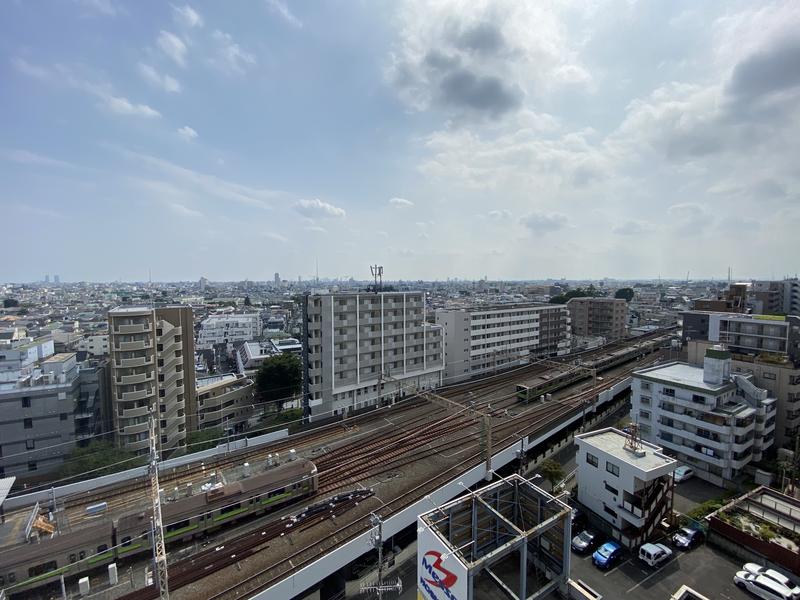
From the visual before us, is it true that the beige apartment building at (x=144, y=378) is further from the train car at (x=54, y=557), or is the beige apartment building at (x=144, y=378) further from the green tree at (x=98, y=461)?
the train car at (x=54, y=557)

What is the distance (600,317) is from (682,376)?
1527 inches

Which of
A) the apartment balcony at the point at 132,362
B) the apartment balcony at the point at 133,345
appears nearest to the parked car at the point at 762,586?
the apartment balcony at the point at 132,362

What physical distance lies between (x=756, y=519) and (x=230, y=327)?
7525cm

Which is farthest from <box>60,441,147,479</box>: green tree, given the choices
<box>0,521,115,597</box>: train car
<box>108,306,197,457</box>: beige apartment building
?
<box>0,521,115,597</box>: train car

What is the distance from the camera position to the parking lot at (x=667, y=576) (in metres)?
14.5

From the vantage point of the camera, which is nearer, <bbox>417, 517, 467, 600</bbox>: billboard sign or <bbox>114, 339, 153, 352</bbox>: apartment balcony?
<bbox>417, 517, 467, 600</bbox>: billboard sign

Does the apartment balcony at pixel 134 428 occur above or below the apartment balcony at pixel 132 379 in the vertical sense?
below

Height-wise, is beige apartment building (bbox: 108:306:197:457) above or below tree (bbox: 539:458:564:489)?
above

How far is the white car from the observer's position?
1386 centimetres

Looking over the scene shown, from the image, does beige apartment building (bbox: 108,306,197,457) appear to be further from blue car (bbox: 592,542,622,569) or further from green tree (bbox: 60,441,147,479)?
blue car (bbox: 592,542,622,569)

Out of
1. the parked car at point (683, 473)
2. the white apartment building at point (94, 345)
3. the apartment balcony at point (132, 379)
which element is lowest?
the parked car at point (683, 473)

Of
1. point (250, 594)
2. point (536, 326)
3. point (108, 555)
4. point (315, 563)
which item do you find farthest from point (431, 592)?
point (536, 326)

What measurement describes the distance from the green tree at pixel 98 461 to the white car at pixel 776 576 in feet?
96.6

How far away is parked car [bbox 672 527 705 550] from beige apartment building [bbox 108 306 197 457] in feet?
93.1
